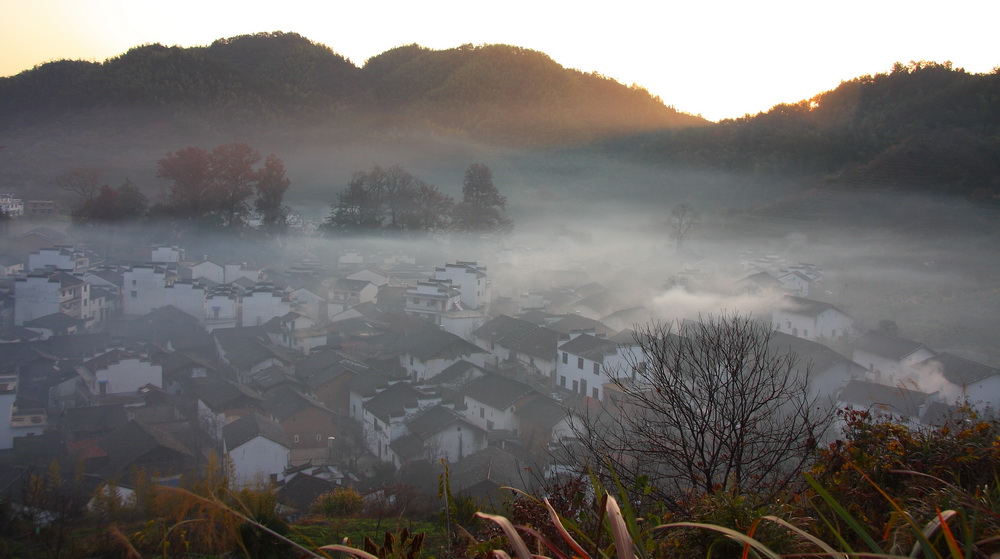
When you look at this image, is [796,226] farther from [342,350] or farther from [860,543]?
[860,543]

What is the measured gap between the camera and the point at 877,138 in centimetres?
1767

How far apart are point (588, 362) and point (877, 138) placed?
1499cm

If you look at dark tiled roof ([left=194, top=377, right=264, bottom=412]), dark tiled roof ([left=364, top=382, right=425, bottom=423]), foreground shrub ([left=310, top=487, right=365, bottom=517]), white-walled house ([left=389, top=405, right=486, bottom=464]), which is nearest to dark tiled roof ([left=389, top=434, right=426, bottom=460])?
white-walled house ([left=389, top=405, right=486, bottom=464])

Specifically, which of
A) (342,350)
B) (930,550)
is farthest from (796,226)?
(930,550)

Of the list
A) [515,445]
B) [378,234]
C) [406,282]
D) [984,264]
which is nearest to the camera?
[515,445]

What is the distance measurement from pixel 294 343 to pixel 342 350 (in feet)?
2.81

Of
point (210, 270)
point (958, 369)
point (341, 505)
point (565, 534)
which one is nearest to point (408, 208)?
point (210, 270)

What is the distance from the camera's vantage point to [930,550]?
70 centimetres

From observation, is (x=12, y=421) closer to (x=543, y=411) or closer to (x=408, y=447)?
(x=408, y=447)

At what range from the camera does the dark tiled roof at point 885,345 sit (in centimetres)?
793

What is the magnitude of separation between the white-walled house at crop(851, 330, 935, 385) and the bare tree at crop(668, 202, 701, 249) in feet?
29.3

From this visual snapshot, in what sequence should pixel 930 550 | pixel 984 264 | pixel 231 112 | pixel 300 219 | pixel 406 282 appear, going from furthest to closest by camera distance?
pixel 231 112 → pixel 300 219 → pixel 406 282 → pixel 984 264 → pixel 930 550

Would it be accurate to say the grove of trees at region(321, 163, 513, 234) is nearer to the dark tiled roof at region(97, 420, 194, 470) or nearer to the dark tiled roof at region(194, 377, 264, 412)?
the dark tiled roof at region(194, 377, 264, 412)

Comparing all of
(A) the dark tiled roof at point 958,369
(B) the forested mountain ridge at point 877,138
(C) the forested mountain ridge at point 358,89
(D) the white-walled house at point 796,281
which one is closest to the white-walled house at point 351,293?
(D) the white-walled house at point 796,281
